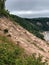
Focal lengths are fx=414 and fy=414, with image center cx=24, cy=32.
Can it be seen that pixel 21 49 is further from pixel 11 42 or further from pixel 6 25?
pixel 6 25

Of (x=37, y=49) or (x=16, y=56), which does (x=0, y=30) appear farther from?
(x=16, y=56)

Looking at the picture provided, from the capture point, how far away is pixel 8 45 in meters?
28.7

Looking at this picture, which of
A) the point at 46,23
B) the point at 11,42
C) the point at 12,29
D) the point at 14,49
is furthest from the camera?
the point at 46,23

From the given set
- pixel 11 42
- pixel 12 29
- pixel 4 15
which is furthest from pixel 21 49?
pixel 4 15

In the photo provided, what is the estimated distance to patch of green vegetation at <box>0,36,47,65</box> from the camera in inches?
934

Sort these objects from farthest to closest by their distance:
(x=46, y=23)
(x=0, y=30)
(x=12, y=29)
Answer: (x=46, y=23) < (x=12, y=29) < (x=0, y=30)

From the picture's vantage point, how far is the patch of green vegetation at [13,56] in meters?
23.7

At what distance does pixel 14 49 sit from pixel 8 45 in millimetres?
875

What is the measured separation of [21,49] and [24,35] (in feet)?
26.0

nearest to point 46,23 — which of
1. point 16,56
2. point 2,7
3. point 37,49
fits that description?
point 2,7

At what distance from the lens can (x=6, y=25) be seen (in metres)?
37.4

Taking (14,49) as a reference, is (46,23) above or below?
below

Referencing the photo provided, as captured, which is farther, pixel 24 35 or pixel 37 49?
pixel 24 35

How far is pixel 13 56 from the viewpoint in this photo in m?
26.3
